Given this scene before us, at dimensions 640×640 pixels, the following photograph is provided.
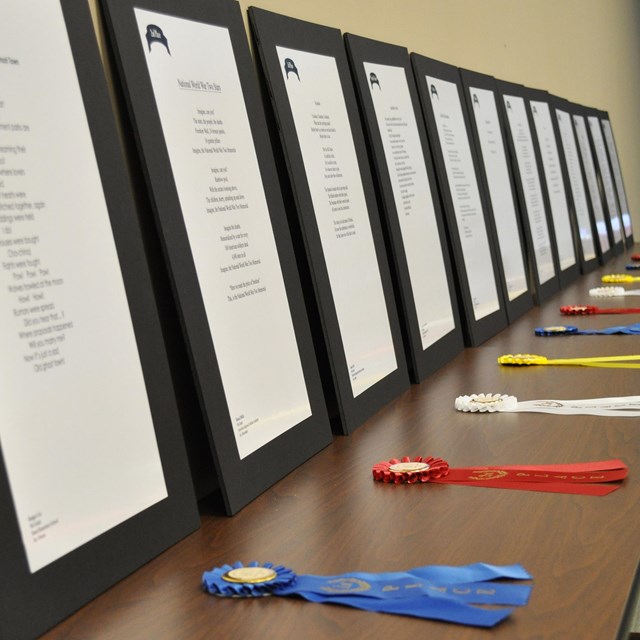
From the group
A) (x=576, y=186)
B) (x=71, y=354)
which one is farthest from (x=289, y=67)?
(x=576, y=186)

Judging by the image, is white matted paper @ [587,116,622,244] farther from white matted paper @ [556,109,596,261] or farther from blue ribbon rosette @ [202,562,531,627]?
blue ribbon rosette @ [202,562,531,627]

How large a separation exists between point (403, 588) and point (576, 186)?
147 inches

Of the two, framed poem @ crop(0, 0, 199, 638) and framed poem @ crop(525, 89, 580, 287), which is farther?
framed poem @ crop(525, 89, 580, 287)

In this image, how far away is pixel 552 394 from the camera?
1.81 metres

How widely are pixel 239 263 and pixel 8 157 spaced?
1.56ft

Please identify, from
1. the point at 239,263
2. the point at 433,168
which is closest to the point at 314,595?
the point at 239,263

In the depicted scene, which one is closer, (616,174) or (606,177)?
(606,177)

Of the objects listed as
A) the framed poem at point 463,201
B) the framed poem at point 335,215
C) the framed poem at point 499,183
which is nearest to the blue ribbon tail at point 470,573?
the framed poem at point 335,215

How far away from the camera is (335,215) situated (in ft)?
5.71

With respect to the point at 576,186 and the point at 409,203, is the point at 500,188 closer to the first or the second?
the point at 409,203

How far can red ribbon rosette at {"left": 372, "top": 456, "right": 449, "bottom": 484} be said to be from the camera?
1.34 meters

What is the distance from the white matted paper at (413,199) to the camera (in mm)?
2092

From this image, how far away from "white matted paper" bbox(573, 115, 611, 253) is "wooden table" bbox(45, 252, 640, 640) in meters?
3.21

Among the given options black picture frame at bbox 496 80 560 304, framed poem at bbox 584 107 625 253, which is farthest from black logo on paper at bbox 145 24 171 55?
framed poem at bbox 584 107 625 253
